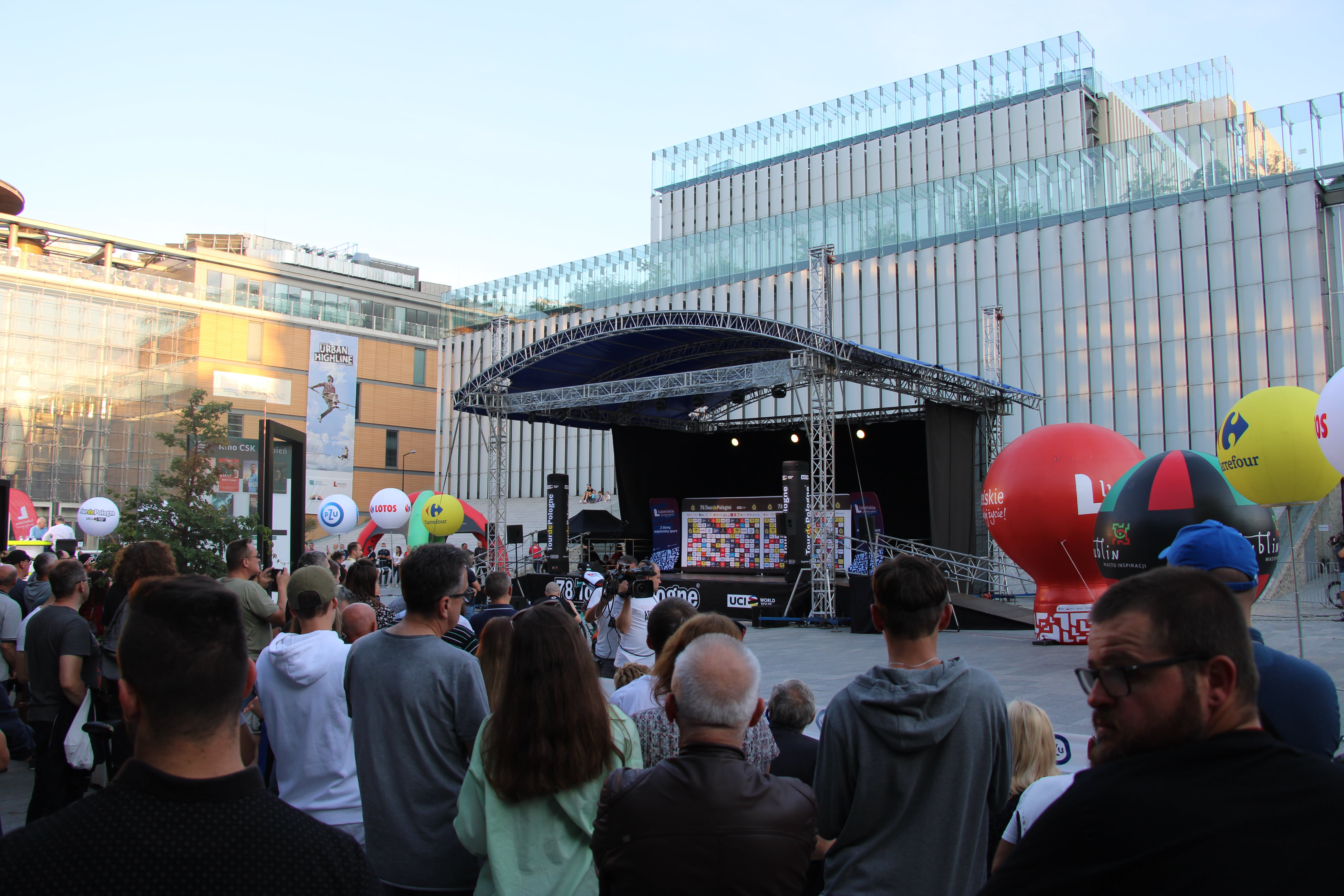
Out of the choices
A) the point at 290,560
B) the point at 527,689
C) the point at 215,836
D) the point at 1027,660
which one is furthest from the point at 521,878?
the point at 1027,660

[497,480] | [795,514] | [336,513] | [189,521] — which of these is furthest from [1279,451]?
[336,513]

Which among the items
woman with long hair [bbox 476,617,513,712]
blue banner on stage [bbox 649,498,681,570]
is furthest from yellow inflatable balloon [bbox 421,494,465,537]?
woman with long hair [bbox 476,617,513,712]

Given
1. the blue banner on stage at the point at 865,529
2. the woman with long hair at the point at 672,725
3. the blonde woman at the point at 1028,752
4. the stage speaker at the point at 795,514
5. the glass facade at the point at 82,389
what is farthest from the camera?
the glass facade at the point at 82,389

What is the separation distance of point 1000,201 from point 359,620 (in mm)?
28759

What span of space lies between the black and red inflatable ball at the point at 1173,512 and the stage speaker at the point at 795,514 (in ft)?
29.5

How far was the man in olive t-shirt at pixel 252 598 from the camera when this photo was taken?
16.6ft

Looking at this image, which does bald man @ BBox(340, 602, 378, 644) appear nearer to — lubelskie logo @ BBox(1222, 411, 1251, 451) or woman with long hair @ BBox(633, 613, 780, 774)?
woman with long hair @ BBox(633, 613, 780, 774)

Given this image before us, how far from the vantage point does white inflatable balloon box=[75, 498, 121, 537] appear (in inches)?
777

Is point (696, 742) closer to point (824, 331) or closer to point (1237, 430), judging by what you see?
point (1237, 430)

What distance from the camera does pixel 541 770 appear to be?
7.93 feet

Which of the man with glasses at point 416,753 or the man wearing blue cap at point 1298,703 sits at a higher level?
the man wearing blue cap at point 1298,703

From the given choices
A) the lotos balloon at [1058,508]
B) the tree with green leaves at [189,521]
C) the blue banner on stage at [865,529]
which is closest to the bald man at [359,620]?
the tree with green leaves at [189,521]

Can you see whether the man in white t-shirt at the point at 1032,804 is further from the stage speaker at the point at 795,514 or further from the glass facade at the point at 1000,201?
the glass facade at the point at 1000,201

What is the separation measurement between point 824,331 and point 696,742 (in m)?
18.0
